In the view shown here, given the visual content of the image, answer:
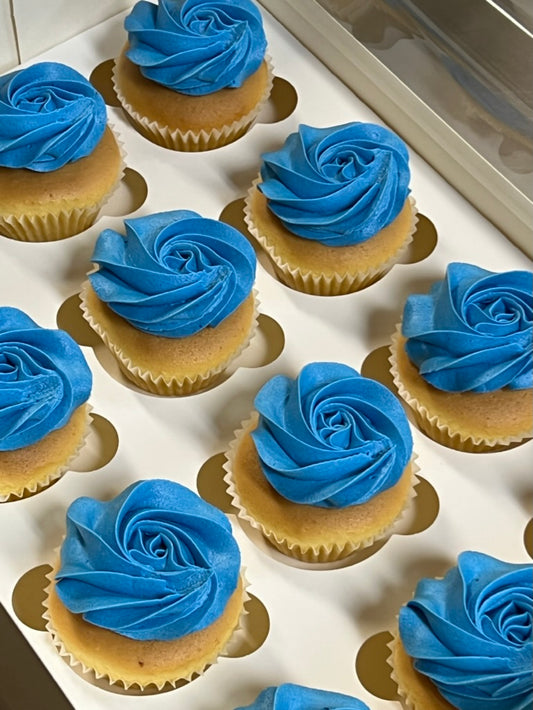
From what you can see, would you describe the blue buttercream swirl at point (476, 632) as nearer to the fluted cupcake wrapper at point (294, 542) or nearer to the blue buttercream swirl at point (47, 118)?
the fluted cupcake wrapper at point (294, 542)

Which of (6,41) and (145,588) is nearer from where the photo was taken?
(145,588)

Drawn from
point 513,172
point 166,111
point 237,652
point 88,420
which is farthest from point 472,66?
point 237,652

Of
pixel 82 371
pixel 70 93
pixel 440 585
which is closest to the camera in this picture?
pixel 440 585

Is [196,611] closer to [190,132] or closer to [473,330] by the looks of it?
[473,330]

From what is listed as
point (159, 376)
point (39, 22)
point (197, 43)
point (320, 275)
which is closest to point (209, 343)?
point (159, 376)

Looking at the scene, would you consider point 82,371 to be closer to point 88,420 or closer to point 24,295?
point 88,420
